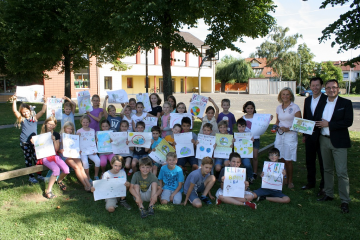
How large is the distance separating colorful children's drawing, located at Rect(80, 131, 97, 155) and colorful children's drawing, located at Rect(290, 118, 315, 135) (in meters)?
4.07

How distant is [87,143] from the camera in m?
6.07

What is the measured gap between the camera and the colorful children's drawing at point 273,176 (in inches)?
203

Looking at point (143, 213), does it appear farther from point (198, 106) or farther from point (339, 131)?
point (339, 131)

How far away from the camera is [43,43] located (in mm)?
14922

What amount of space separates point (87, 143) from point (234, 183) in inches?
125

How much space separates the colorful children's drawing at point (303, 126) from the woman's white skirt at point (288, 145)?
1.00 feet

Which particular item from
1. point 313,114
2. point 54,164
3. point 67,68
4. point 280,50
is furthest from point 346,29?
point 280,50

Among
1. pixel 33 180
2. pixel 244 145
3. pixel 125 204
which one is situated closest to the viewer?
pixel 125 204

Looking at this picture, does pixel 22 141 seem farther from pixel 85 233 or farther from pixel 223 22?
pixel 223 22

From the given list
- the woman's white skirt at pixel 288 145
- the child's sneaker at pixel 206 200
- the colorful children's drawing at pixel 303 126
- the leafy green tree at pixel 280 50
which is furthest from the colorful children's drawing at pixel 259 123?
the leafy green tree at pixel 280 50

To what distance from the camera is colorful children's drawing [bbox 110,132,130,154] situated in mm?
6234

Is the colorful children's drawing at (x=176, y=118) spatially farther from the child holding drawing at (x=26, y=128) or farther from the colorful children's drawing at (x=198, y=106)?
the child holding drawing at (x=26, y=128)

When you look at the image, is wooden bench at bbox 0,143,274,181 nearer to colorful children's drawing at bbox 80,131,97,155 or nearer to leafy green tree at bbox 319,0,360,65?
colorful children's drawing at bbox 80,131,97,155

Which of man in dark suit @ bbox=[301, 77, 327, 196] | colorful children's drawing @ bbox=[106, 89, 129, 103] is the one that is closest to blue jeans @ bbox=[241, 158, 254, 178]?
man in dark suit @ bbox=[301, 77, 327, 196]
